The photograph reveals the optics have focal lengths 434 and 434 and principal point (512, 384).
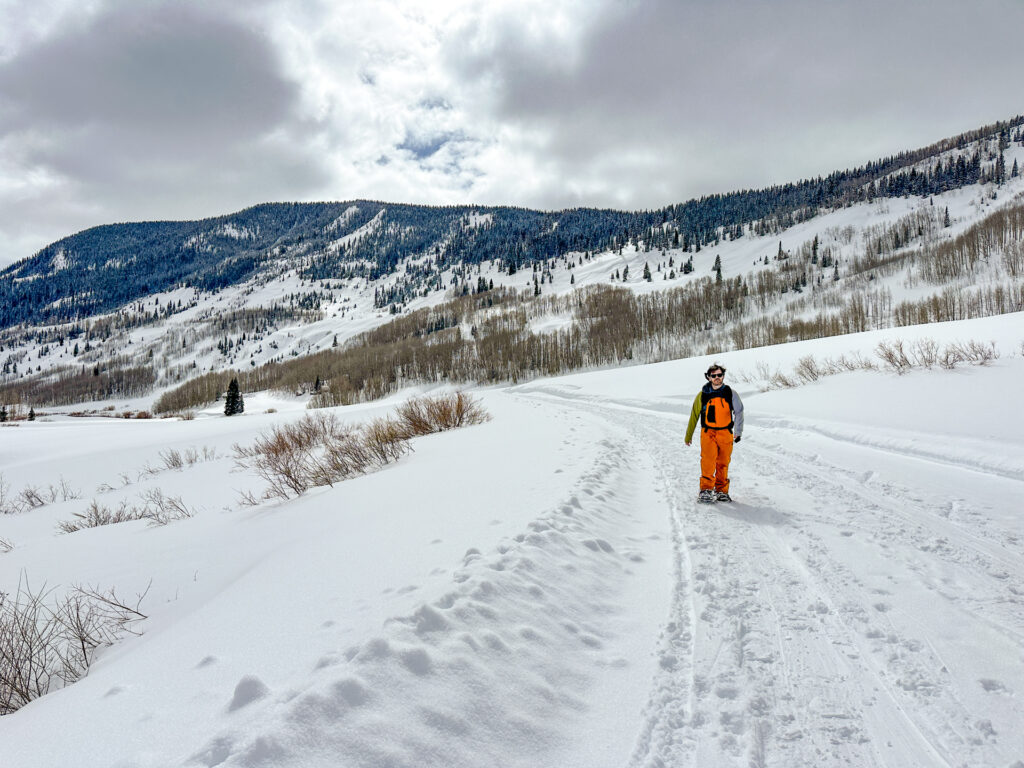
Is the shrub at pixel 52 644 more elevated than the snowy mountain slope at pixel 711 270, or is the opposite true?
the snowy mountain slope at pixel 711 270

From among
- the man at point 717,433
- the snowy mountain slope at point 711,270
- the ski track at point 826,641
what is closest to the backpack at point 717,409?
the man at point 717,433

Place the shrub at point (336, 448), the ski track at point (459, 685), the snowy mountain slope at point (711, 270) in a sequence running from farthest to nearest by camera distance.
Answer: the snowy mountain slope at point (711, 270) < the shrub at point (336, 448) < the ski track at point (459, 685)

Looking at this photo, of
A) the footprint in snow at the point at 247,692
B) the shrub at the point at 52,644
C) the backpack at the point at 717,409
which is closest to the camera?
the footprint in snow at the point at 247,692

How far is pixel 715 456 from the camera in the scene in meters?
6.32

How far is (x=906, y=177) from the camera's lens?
5846 inches

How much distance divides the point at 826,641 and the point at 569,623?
1.71m

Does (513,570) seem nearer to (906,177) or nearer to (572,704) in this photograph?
(572,704)

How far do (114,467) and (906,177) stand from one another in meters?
213

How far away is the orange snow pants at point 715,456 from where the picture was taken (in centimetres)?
611

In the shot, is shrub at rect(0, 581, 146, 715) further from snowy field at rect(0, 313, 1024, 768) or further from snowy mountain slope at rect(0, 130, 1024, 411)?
snowy mountain slope at rect(0, 130, 1024, 411)

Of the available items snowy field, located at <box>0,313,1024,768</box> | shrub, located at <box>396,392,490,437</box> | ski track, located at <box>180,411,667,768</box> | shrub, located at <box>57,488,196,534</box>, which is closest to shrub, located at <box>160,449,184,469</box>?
shrub, located at <box>57,488,196,534</box>

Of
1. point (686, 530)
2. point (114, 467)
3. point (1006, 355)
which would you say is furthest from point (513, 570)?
point (114, 467)

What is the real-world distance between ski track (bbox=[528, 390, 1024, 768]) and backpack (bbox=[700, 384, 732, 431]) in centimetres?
133

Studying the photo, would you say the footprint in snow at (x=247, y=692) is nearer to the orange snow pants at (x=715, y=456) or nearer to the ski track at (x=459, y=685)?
the ski track at (x=459, y=685)
